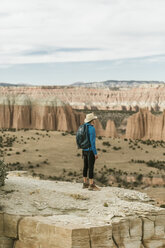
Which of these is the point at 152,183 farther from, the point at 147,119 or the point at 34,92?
the point at 34,92

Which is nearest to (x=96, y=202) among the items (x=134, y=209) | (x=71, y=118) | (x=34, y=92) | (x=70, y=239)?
(x=134, y=209)

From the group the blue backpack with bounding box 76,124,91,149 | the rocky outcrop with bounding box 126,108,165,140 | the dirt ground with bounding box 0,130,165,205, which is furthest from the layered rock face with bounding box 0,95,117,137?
the blue backpack with bounding box 76,124,91,149

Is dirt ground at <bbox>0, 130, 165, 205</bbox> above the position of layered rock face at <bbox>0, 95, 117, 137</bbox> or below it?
below

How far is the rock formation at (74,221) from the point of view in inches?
248

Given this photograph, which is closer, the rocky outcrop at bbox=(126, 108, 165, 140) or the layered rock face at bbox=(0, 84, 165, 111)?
the rocky outcrop at bbox=(126, 108, 165, 140)

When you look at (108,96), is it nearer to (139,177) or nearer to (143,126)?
(143,126)

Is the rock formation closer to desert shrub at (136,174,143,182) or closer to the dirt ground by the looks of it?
the dirt ground

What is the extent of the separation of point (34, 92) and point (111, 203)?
142 m

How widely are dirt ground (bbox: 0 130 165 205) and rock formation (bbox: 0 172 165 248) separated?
14.7 meters

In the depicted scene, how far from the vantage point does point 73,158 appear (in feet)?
114

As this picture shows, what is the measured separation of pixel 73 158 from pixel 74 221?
92.8ft

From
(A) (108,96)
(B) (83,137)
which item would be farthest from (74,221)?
(A) (108,96)

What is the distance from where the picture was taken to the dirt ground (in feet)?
91.2

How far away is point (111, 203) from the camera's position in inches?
321
